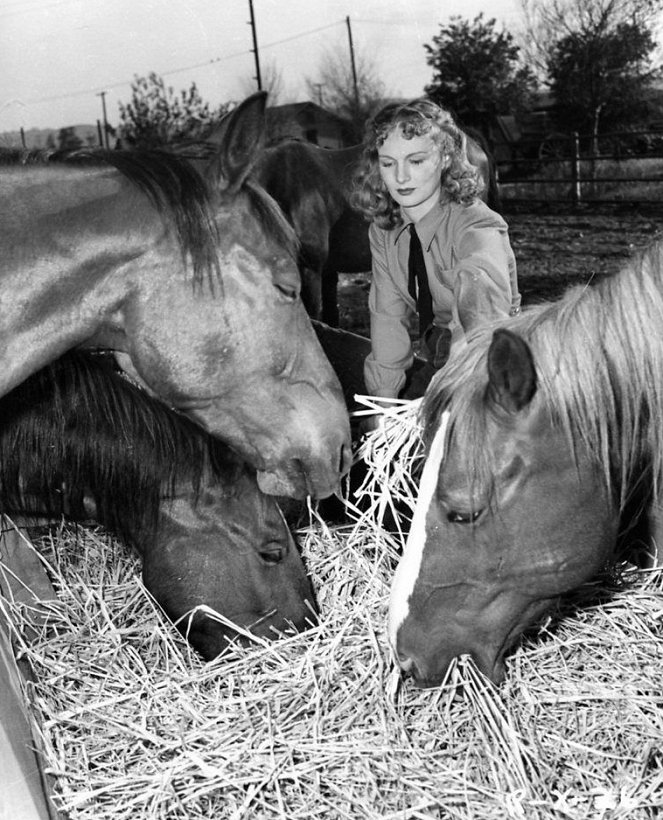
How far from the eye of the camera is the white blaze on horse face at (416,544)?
1.81 metres

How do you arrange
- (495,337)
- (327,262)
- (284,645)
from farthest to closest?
1. (327,262)
2. (284,645)
3. (495,337)

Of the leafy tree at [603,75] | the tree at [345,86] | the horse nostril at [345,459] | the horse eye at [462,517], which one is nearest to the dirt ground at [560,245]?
the leafy tree at [603,75]

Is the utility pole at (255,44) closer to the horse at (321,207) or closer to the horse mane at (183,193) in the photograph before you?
the horse at (321,207)

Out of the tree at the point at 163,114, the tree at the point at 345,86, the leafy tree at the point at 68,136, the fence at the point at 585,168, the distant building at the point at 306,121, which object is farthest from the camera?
the fence at the point at 585,168

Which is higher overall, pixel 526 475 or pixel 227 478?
pixel 526 475

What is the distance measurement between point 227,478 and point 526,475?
966 mm

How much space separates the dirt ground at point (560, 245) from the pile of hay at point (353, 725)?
503cm

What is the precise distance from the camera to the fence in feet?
40.9

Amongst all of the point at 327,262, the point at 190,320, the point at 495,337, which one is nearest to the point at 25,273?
the point at 190,320

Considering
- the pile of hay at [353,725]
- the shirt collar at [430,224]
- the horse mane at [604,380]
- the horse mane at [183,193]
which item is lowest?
the pile of hay at [353,725]

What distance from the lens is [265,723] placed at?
6.52 feet

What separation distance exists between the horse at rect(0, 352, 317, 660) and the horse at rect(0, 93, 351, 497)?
317 mm

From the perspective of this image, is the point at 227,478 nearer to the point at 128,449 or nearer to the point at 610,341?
the point at 128,449

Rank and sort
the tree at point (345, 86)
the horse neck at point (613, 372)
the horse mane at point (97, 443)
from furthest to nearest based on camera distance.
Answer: the tree at point (345, 86) < the horse mane at point (97, 443) < the horse neck at point (613, 372)
